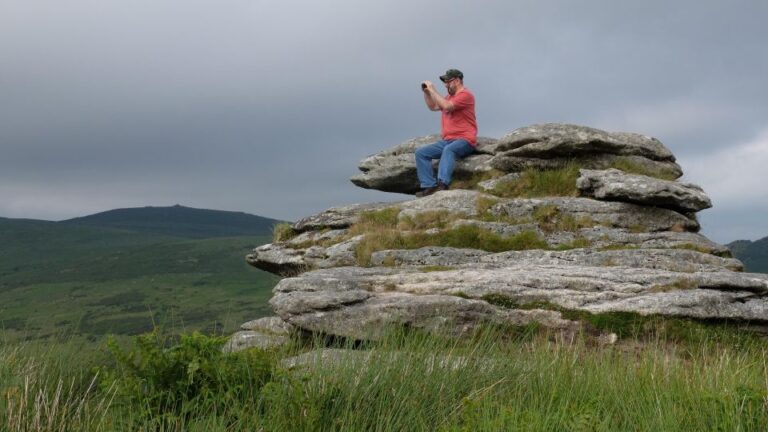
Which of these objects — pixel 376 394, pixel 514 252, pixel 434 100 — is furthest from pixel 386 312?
pixel 434 100

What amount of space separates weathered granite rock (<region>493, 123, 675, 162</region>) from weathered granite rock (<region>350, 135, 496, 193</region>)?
4.24ft

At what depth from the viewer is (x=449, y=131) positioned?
2314 cm

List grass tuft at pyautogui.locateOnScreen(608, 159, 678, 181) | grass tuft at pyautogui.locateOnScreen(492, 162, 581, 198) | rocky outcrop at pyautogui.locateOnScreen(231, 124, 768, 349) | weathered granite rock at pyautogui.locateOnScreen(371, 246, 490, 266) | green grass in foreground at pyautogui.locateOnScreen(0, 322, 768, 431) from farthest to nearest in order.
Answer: grass tuft at pyautogui.locateOnScreen(608, 159, 678, 181) → grass tuft at pyautogui.locateOnScreen(492, 162, 581, 198) → weathered granite rock at pyautogui.locateOnScreen(371, 246, 490, 266) → rocky outcrop at pyautogui.locateOnScreen(231, 124, 768, 349) → green grass in foreground at pyautogui.locateOnScreen(0, 322, 768, 431)

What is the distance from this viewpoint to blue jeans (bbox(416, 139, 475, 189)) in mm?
22609

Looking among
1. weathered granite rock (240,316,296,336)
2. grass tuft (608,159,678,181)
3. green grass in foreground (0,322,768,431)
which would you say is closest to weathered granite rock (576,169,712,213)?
grass tuft (608,159,678,181)

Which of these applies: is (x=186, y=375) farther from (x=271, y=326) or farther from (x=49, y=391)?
(x=271, y=326)

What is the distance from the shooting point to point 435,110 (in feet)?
75.4

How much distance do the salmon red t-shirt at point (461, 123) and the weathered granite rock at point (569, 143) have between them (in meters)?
1.00

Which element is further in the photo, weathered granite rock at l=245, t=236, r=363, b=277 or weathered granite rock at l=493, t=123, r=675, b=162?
weathered granite rock at l=493, t=123, r=675, b=162

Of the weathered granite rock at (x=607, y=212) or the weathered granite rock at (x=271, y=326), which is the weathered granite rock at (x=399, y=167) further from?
the weathered granite rock at (x=271, y=326)

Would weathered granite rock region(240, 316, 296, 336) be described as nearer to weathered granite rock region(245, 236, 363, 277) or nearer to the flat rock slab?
the flat rock slab

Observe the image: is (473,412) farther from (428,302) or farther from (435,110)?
(435,110)

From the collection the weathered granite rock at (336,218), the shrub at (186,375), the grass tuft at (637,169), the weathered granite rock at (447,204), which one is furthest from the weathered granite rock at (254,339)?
the grass tuft at (637,169)

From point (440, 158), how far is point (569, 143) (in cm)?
433
